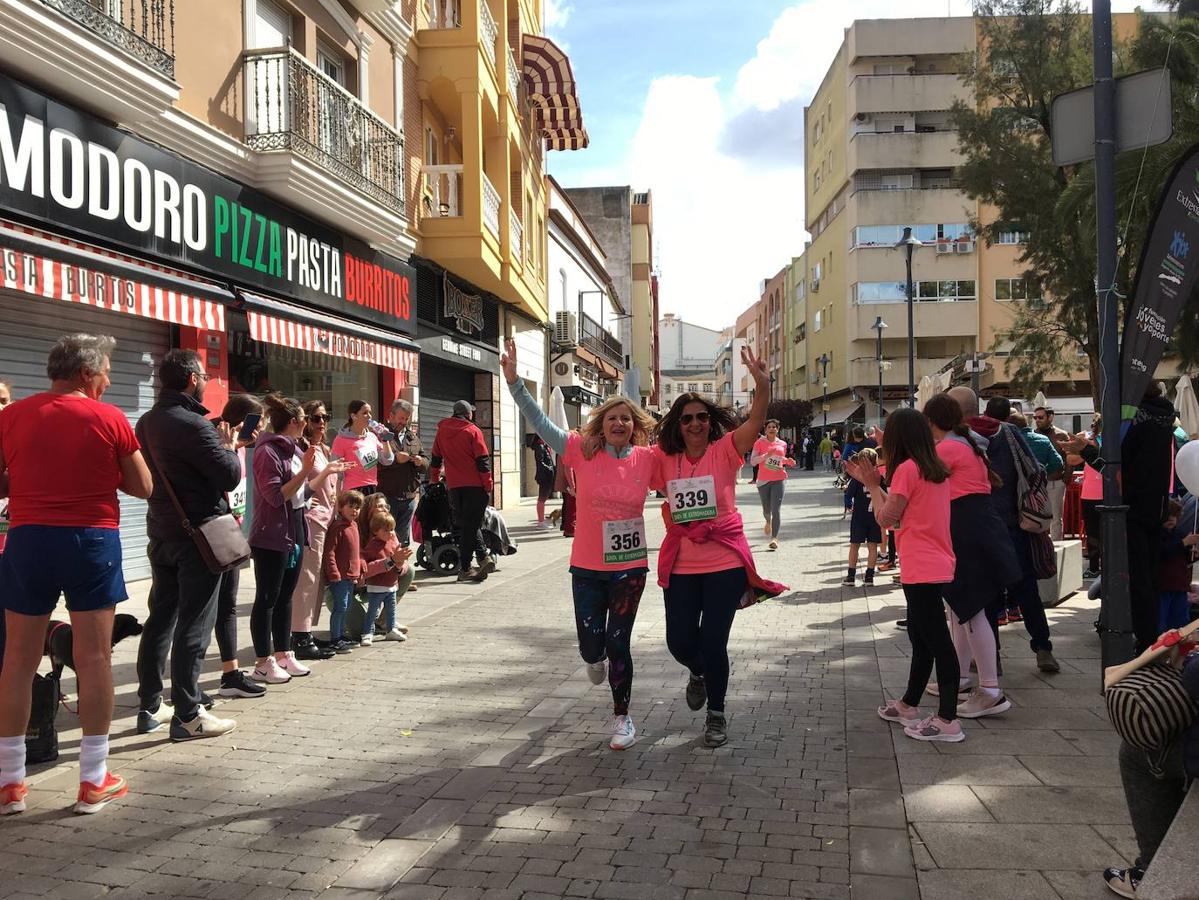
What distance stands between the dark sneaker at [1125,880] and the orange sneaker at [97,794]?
382 cm

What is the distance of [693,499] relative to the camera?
4.80 meters

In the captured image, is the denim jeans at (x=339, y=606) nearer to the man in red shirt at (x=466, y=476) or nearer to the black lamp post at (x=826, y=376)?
the man in red shirt at (x=466, y=476)

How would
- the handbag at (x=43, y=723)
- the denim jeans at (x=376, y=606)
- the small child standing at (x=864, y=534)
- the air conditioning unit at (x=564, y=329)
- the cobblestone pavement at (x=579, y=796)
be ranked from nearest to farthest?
the cobblestone pavement at (x=579, y=796) → the handbag at (x=43, y=723) → the denim jeans at (x=376, y=606) → the small child standing at (x=864, y=534) → the air conditioning unit at (x=564, y=329)

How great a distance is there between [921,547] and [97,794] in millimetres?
3963

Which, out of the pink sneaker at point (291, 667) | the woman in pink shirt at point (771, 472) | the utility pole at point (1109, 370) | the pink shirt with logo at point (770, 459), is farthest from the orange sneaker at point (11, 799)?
the pink shirt with logo at point (770, 459)

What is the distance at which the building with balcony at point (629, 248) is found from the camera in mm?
53062

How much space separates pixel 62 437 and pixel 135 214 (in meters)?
A: 6.23

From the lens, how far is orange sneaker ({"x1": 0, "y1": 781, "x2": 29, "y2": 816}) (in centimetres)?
394

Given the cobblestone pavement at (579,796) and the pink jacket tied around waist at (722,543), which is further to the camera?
the pink jacket tied around waist at (722,543)

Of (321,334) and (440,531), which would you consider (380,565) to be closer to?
(440,531)

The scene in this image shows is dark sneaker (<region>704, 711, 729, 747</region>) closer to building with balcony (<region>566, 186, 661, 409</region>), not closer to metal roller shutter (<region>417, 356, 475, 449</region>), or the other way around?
metal roller shutter (<region>417, 356, 475, 449</region>)

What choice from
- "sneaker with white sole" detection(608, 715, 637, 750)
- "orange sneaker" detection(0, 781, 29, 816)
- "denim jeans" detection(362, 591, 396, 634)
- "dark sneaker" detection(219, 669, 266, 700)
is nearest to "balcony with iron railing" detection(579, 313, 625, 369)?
"denim jeans" detection(362, 591, 396, 634)

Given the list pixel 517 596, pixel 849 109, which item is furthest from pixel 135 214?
pixel 849 109

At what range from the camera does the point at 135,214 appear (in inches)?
366
